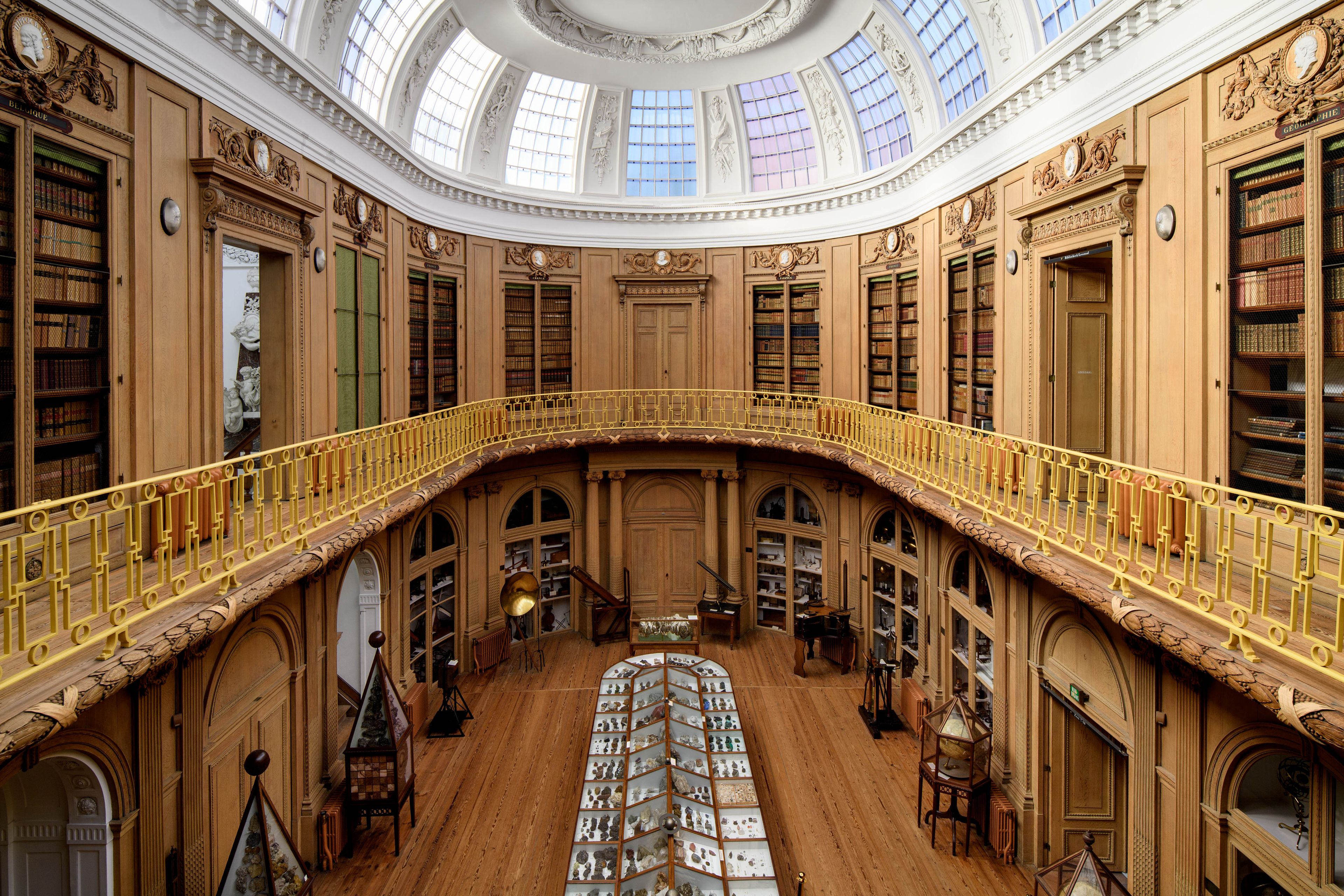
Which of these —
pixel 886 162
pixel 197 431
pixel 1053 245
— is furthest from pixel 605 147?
pixel 197 431

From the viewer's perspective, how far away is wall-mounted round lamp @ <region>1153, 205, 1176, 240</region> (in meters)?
5.75

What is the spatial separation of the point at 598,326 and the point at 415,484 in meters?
6.79

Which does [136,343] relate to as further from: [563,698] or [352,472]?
[563,698]

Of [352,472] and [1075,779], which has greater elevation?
[352,472]

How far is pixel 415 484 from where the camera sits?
26.8ft

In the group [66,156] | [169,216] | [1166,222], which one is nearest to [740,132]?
[1166,222]

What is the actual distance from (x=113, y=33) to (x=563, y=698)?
30.3 ft

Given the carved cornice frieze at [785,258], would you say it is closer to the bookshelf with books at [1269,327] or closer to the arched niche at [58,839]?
the bookshelf with books at [1269,327]

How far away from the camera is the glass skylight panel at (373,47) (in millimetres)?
9242

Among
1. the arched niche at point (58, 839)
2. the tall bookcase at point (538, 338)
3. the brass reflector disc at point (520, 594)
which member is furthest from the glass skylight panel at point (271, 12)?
the brass reflector disc at point (520, 594)

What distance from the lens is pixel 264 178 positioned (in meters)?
7.02

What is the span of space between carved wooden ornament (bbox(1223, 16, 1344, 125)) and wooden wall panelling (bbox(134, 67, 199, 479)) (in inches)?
309

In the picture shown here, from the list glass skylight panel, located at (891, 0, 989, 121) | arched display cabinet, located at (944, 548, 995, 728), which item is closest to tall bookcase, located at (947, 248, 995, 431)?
arched display cabinet, located at (944, 548, 995, 728)

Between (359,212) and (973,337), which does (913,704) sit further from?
(359,212)
